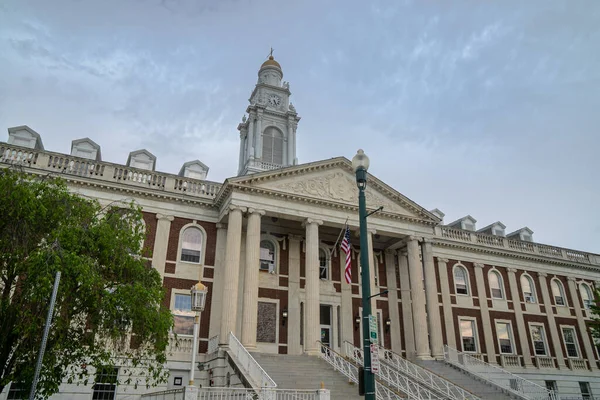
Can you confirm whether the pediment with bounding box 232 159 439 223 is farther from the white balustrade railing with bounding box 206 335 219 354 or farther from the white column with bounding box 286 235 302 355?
the white balustrade railing with bounding box 206 335 219 354

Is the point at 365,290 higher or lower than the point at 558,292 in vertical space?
lower

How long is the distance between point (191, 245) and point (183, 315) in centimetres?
392

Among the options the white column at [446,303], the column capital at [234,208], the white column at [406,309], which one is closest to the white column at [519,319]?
the white column at [446,303]

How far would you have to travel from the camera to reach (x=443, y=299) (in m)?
33.1

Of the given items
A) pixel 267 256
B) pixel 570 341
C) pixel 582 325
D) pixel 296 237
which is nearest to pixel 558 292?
pixel 582 325

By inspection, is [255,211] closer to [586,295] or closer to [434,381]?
[434,381]

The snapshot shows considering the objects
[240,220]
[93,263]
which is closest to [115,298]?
[93,263]

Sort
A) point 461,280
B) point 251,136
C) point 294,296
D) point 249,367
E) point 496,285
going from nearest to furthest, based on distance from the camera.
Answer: point 249,367 → point 294,296 → point 461,280 → point 496,285 → point 251,136

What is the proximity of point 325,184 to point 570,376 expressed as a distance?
77.6 ft

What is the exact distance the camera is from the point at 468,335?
108ft

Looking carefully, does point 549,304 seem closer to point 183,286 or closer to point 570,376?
point 570,376

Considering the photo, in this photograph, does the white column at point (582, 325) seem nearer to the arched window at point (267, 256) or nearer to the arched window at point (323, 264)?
the arched window at point (323, 264)

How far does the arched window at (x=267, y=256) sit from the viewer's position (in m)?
28.1

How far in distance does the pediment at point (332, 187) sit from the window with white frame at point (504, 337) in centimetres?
1092
